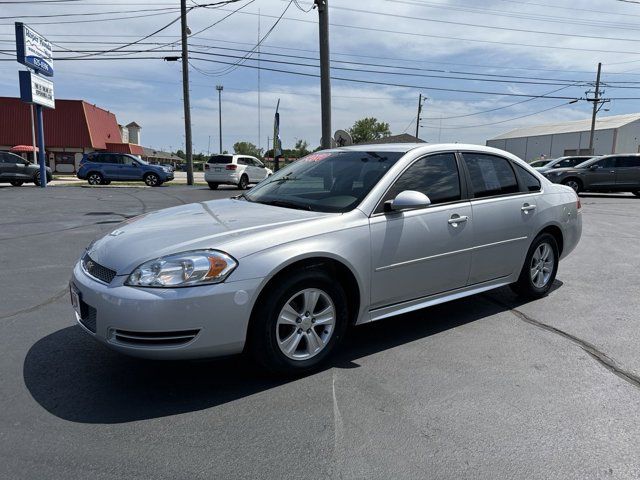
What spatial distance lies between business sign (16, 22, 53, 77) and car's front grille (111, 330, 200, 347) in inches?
950

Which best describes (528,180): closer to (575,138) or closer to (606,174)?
(606,174)

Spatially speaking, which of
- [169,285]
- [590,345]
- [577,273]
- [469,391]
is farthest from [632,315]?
[169,285]

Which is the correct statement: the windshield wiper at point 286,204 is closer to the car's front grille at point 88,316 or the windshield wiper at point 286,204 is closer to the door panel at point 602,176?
the car's front grille at point 88,316

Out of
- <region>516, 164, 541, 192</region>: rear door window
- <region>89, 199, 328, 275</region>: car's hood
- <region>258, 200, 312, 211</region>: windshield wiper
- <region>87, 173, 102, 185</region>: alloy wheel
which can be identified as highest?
<region>516, 164, 541, 192</region>: rear door window

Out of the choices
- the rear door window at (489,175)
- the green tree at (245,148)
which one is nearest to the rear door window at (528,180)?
the rear door window at (489,175)

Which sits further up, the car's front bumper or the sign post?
the sign post

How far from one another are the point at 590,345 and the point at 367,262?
2053 mm

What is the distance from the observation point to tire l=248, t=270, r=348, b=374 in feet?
10.3

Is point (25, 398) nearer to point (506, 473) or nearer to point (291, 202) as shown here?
point (291, 202)

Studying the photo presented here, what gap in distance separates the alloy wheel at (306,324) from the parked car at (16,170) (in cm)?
2495

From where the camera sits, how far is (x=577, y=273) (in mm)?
6590

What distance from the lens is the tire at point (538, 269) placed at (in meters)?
5.04

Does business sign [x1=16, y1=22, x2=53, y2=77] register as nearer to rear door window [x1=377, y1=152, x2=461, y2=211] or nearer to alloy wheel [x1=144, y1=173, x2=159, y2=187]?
alloy wheel [x1=144, y1=173, x2=159, y2=187]

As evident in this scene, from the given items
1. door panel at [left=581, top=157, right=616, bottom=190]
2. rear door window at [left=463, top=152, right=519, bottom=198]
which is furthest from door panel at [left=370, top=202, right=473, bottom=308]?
door panel at [left=581, top=157, right=616, bottom=190]
